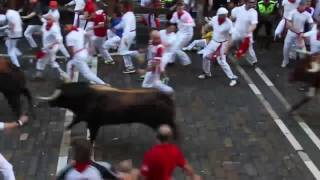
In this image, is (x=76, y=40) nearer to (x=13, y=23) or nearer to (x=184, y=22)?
(x=13, y=23)

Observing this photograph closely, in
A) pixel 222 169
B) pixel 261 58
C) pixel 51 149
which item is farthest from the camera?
pixel 261 58

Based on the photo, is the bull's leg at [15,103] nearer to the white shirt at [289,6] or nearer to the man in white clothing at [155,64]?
the man in white clothing at [155,64]

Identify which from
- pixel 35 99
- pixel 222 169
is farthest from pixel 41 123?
pixel 222 169

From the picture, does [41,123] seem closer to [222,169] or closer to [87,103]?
[87,103]

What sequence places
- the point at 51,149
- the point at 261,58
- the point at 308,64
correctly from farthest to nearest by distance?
the point at 261,58 < the point at 308,64 < the point at 51,149

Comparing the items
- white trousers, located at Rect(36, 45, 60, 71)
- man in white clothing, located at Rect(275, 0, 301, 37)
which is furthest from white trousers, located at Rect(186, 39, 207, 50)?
white trousers, located at Rect(36, 45, 60, 71)

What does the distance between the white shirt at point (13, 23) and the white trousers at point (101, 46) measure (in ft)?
6.38

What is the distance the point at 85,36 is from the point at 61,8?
22.1ft

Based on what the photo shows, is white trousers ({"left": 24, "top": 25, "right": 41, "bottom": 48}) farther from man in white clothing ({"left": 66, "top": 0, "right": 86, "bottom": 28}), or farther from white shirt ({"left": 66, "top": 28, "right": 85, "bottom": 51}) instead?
white shirt ({"left": 66, "top": 28, "right": 85, "bottom": 51})

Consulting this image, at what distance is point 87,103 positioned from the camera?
10750mm

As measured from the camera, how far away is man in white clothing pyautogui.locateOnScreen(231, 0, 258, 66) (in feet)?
54.5

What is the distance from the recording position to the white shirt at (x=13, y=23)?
15109mm

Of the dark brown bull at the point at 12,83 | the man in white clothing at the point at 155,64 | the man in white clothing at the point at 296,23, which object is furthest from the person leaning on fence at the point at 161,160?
the man in white clothing at the point at 296,23

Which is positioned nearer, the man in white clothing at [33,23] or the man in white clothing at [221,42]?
the man in white clothing at [221,42]
